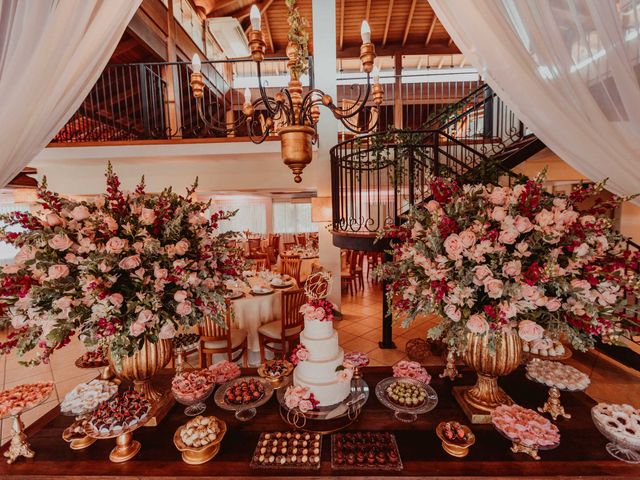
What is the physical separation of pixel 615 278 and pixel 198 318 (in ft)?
5.76

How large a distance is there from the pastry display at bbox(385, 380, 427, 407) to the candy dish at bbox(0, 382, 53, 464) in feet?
5.06

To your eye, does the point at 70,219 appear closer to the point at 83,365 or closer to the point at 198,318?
the point at 198,318

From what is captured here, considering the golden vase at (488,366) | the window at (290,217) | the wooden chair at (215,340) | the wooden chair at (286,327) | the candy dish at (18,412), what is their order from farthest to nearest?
the window at (290,217), the wooden chair at (286,327), the wooden chair at (215,340), the golden vase at (488,366), the candy dish at (18,412)

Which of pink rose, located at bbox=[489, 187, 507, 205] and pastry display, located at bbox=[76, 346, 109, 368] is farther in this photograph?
pastry display, located at bbox=[76, 346, 109, 368]

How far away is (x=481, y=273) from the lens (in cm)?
116

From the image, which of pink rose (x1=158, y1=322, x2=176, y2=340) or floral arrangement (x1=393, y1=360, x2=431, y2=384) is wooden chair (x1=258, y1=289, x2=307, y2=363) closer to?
floral arrangement (x1=393, y1=360, x2=431, y2=384)

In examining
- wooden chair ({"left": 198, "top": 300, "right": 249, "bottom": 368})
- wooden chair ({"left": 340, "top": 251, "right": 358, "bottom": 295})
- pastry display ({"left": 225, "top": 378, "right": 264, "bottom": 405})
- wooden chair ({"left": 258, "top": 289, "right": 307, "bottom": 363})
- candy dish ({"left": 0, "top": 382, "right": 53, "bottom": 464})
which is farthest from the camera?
wooden chair ({"left": 340, "top": 251, "right": 358, "bottom": 295})

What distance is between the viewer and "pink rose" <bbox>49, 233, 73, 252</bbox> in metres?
1.18

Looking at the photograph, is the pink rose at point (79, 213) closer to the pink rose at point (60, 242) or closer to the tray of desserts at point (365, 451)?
the pink rose at point (60, 242)

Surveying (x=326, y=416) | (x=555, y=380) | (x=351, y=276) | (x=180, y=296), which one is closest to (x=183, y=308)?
(x=180, y=296)

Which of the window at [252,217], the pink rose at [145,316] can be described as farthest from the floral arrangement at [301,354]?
the window at [252,217]

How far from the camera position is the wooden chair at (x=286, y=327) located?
348cm

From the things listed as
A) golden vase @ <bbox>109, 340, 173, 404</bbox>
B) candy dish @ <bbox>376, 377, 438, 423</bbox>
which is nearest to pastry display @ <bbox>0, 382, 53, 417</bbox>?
golden vase @ <bbox>109, 340, 173, 404</bbox>

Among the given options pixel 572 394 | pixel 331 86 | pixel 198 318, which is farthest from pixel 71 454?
pixel 331 86
